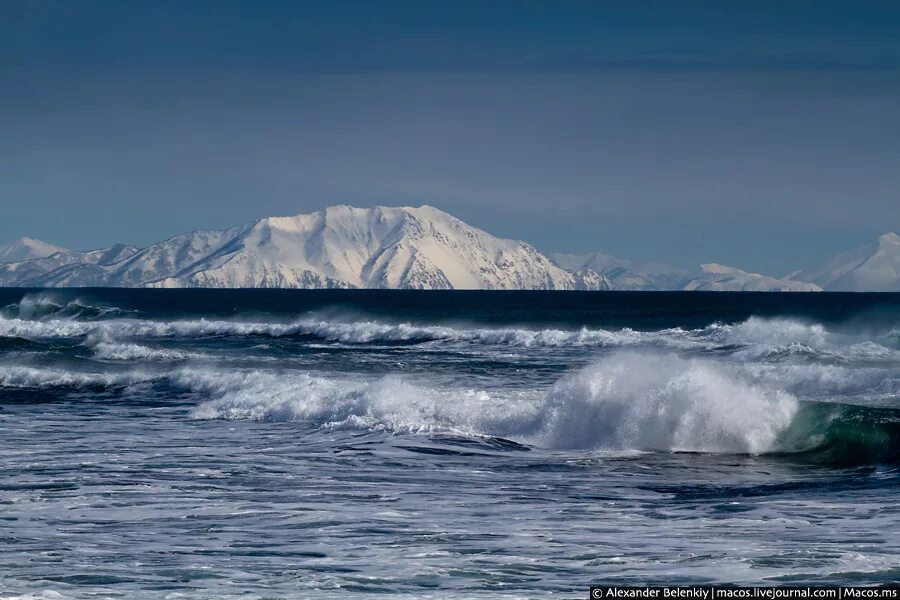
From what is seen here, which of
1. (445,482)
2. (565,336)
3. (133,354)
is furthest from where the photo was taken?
(565,336)

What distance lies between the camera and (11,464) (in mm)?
17594

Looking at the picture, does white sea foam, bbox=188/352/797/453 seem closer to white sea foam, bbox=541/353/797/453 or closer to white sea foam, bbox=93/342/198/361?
white sea foam, bbox=541/353/797/453

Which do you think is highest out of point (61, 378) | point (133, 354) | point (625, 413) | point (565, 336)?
point (565, 336)

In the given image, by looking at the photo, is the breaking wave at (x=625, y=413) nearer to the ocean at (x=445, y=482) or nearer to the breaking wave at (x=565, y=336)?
the ocean at (x=445, y=482)

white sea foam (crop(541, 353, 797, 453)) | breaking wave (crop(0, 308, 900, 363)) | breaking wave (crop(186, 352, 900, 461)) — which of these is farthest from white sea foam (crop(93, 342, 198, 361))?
white sea foam (crop(541, 353, 797, 453))

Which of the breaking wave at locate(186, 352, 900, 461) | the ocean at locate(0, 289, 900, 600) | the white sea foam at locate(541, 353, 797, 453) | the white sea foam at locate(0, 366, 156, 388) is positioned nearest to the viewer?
the ocean at locate(0, 289, 900, 600)

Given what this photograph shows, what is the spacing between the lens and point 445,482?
16.2 meters

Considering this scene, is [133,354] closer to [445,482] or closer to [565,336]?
[565,336]

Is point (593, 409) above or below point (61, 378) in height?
above

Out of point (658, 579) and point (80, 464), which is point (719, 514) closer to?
point (658, 579)

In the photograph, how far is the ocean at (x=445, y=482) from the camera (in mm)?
10906

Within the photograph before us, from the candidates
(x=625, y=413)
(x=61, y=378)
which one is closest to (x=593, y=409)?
(x=625, y=413)

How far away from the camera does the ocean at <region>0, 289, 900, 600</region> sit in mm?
10906

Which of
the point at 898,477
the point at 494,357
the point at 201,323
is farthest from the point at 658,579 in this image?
the point at 201,323
